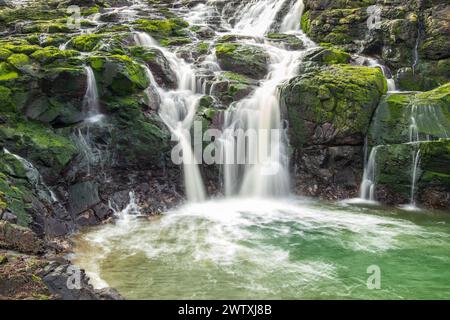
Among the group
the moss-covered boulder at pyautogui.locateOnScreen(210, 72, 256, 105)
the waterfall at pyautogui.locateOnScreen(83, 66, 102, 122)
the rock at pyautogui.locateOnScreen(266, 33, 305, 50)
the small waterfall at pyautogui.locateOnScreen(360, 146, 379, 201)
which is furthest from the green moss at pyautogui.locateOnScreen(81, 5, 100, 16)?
the small waterfall at pyautogui.locateOnScreen(360, 146, 379, 201)

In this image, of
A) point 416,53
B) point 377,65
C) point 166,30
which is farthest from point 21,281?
point 416,53

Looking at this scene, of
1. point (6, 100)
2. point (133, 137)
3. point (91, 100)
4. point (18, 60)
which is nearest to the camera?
point (6, 100)

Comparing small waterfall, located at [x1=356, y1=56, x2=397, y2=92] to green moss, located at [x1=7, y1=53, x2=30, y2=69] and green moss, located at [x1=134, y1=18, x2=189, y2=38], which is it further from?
green moss, located at [x1=7, y1=53, x2=30, y2=69]

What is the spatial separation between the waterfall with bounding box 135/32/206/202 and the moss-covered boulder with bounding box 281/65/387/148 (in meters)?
4.16

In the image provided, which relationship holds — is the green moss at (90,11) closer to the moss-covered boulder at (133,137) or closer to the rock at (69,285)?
the moss-covered boulder at (133,137)

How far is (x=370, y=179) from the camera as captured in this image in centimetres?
1580

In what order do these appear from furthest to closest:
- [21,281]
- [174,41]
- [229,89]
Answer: [174,41], [229,89], [21,281]

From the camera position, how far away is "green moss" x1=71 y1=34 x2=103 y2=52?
57.9 feet

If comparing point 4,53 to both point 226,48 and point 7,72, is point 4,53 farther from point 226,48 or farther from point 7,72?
point 226,48

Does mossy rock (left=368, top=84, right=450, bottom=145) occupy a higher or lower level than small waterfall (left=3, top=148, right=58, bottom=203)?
higher

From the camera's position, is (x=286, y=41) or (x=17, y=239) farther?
(x=286, y=41)

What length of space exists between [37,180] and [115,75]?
5.12 meters
